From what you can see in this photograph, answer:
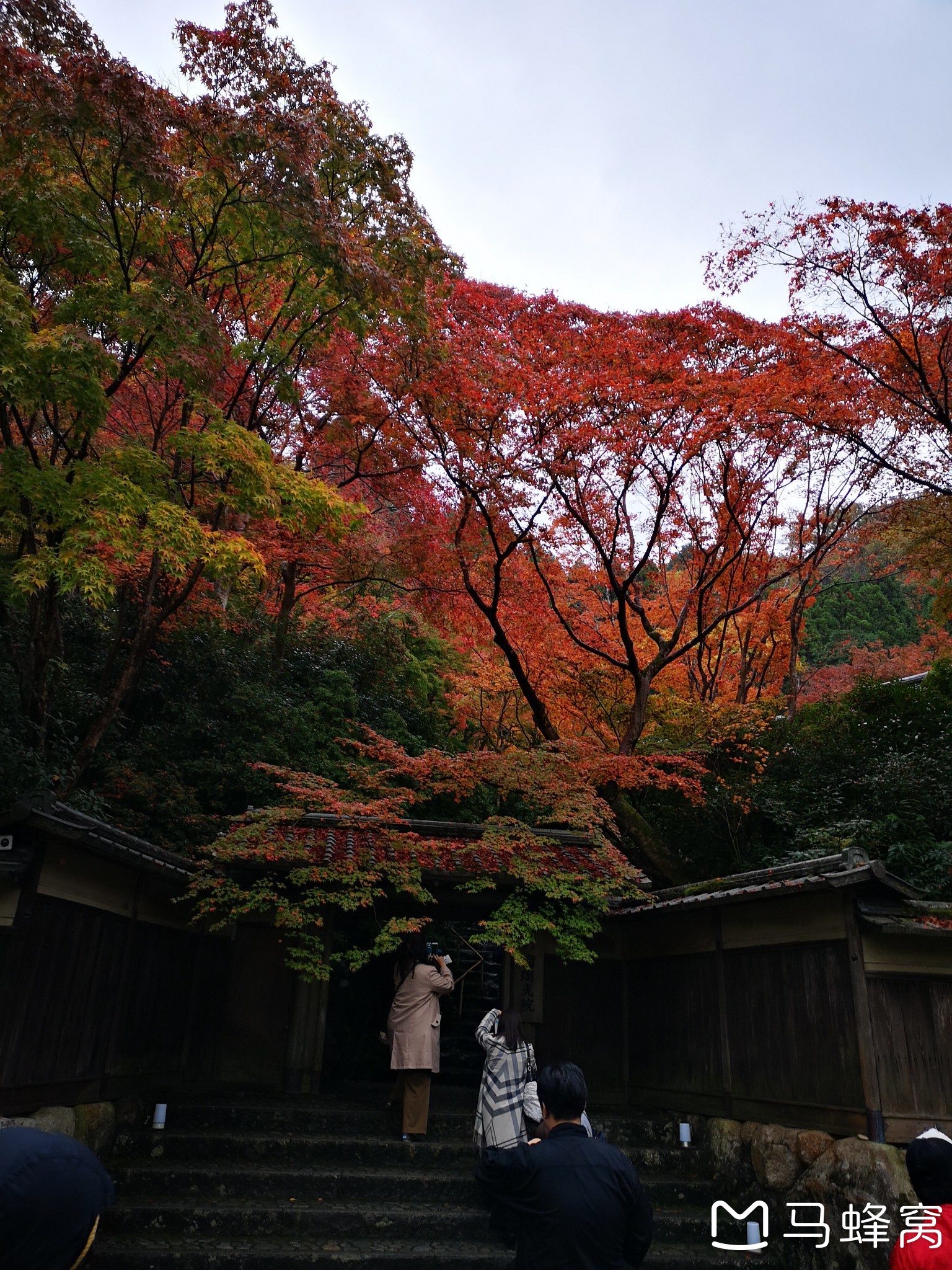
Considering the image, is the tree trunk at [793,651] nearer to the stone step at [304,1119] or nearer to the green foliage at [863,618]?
the stone step at [304,1119]

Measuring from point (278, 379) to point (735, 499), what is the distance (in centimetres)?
806

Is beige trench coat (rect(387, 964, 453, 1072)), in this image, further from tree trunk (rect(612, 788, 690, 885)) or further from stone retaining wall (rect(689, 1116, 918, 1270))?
tree trunk (rect(612, 788, 690, 885))

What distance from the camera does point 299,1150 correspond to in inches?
332

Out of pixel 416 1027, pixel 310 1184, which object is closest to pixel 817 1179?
pixel 416 1027

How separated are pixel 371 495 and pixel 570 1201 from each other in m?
14.5

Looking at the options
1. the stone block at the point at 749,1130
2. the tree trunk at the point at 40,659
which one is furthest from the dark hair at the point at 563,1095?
the tree trunk at the point at 40,659

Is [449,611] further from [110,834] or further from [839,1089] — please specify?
[839,1089]

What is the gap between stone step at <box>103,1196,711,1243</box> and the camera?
23.0 ft

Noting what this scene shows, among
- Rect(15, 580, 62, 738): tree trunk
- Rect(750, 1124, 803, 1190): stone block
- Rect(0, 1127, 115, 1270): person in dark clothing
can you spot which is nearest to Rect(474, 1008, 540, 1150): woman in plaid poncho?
Rect(750, 1124, 803, 1190): stone block

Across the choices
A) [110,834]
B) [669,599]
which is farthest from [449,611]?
[110,834]

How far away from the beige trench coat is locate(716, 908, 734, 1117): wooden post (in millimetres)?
3036

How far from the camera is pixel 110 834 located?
27.1 feet

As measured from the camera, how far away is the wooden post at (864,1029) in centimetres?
707

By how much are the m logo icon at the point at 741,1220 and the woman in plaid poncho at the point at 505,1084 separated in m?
2.07
